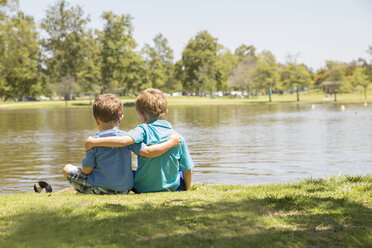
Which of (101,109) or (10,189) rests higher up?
(101,109)

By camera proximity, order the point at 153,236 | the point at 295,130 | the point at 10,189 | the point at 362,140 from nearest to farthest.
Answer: the point at 153,236 → the point at 10,189 → the point at 362,140 → the point at 295,130

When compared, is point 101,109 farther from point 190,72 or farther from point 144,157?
point 190,72

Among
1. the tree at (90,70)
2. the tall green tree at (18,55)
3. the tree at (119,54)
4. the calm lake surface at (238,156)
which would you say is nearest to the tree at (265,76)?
the tree at (119,54)

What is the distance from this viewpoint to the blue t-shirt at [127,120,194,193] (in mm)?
5457

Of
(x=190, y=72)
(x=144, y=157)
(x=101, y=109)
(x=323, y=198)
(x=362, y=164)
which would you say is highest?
(x=190, y=72)

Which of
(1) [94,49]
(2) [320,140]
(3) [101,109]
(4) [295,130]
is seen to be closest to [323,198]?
(3) [101,109]

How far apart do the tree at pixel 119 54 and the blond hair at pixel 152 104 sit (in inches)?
2912

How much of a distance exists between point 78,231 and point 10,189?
21.0ft

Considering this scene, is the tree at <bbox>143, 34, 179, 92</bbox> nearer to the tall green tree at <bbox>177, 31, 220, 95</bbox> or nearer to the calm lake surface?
the tall green tree at <bbox>177, 31, 220, 95</bbox>

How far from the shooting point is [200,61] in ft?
339

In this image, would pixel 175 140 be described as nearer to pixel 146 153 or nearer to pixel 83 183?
pixel 146 153

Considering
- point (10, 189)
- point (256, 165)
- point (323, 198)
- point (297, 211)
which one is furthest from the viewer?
point (256, 165)

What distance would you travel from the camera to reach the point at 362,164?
13.3m

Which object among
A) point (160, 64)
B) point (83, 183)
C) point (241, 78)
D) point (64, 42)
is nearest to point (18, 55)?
point (64, 42)
